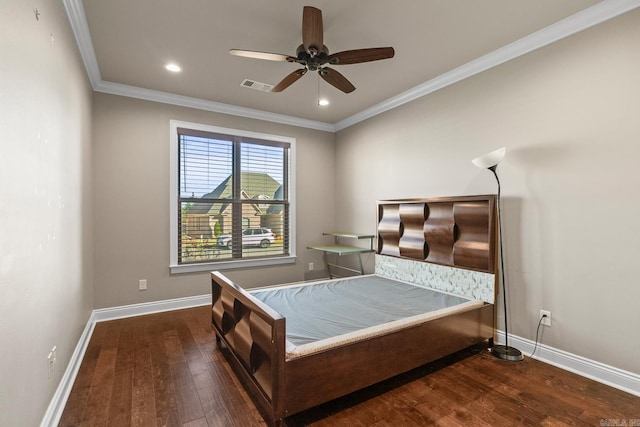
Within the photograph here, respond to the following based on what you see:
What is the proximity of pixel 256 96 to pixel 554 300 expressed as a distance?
3.88 m

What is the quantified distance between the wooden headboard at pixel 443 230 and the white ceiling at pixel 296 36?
140 centimetres

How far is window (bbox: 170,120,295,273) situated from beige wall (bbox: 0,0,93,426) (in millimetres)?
1455

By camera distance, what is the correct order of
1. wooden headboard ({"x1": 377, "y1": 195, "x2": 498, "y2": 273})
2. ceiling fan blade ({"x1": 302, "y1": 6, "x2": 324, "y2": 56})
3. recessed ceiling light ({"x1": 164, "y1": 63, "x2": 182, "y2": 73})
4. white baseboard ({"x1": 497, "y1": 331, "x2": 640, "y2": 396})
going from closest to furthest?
ceiling fan blade ({"x1": 302, "y1": 6, "x2": 324, "y2": 56}) < white baseboard ({"x1": 497, "y1": 331, "x2": 640, "y2": 396}) < wooden headboard ({"x1": 377, "y1": 195, "x2": 498, "y2": 273}) < recessed ceiling light ({"x1": 164, "y1": 63, "x2": 182, "y2": 73})

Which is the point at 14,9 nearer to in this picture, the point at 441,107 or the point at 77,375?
the point at 77,375

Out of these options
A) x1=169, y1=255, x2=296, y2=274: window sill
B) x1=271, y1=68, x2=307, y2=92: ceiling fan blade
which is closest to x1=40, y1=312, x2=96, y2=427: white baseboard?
x1=169, y1=255, x2=296, y2=274: window sill

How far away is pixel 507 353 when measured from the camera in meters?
2.63

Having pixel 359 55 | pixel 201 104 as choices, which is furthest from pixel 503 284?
pixel 201 104

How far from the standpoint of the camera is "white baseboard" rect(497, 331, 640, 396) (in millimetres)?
2139

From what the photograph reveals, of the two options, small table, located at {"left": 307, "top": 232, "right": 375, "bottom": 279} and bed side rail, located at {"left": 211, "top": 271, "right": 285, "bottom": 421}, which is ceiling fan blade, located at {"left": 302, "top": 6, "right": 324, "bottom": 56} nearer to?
bed side rail, located at {"left": 211, "top": 271, "right": 285, "bottom": 421}

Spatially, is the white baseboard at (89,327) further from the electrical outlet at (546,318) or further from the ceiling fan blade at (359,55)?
the electrical outlet at (546,318)

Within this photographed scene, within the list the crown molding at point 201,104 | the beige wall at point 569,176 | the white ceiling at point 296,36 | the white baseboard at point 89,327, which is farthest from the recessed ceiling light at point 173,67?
the beige wall at point 569,176

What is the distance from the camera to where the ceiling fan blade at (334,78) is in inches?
98.9

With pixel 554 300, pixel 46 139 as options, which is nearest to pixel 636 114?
pixel 554 300

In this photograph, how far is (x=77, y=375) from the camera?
7.68 ft
